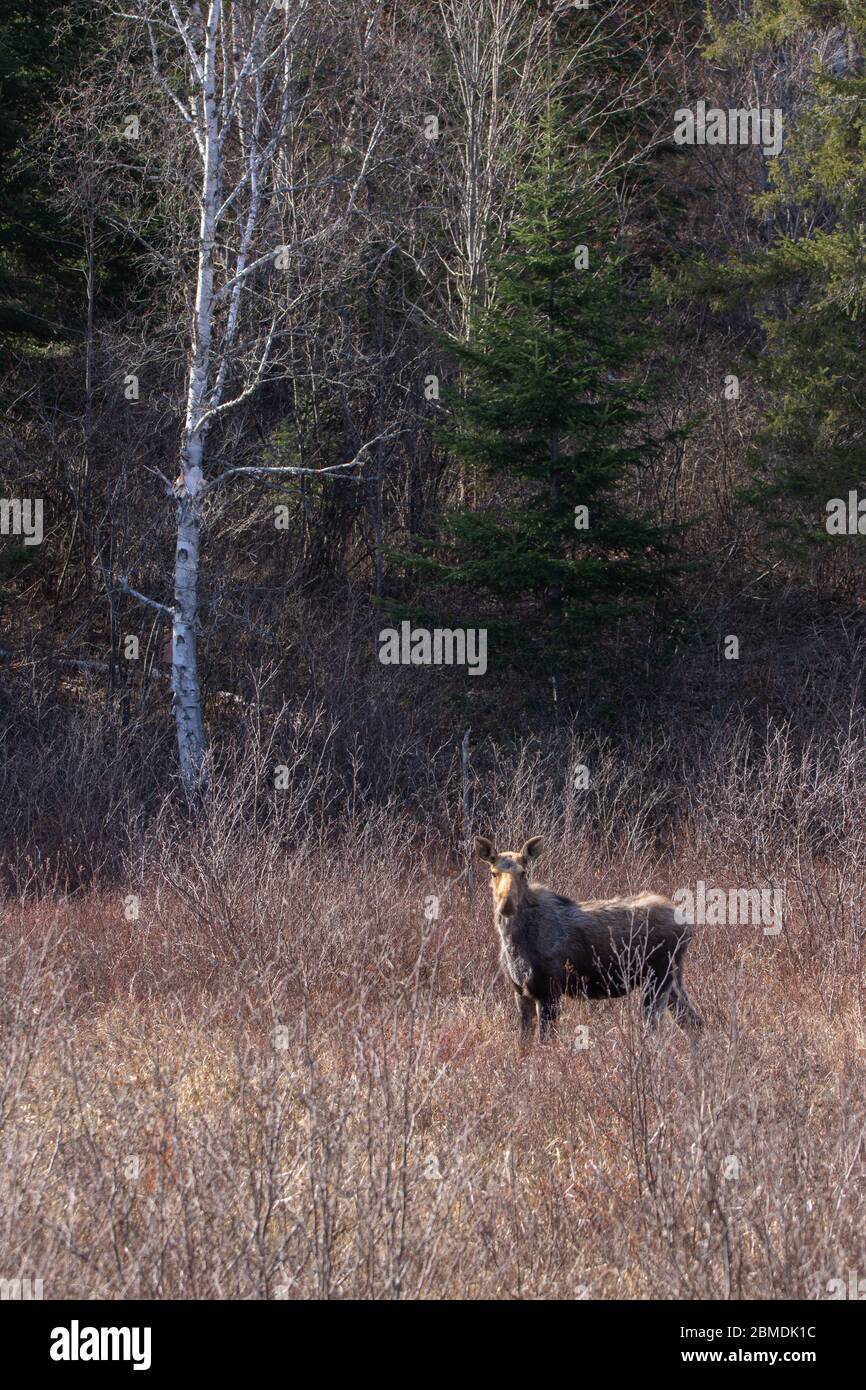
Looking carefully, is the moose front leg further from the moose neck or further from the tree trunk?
the tree trunk

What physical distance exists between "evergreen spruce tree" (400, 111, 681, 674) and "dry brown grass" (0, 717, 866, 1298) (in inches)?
256

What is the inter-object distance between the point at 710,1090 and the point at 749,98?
1048 inches

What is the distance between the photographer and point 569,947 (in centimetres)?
773

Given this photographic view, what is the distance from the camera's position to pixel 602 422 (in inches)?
664

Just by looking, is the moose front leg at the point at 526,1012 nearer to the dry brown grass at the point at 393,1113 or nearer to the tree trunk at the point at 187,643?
the dry brown grass at the point at 393,1113

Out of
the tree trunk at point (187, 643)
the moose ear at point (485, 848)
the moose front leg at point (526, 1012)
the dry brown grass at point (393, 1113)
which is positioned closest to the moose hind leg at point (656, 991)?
the dry brown grass at point (393, 1113)

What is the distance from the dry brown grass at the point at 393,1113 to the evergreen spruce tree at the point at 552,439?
6490mm

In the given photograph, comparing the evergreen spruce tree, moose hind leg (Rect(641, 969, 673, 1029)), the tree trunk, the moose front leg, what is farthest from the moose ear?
the evergreen spruce tree

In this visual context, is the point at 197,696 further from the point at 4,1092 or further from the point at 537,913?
the point at 4,1092

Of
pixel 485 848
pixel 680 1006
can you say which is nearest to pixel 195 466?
pixel 485 848

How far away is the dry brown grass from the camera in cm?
448

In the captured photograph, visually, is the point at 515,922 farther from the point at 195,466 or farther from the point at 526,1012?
the point at 195,466

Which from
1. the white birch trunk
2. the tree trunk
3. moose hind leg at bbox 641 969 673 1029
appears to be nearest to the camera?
moose hind leg at bbox 641 969 673 1029

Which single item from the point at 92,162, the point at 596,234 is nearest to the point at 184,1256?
the point at 596,234
